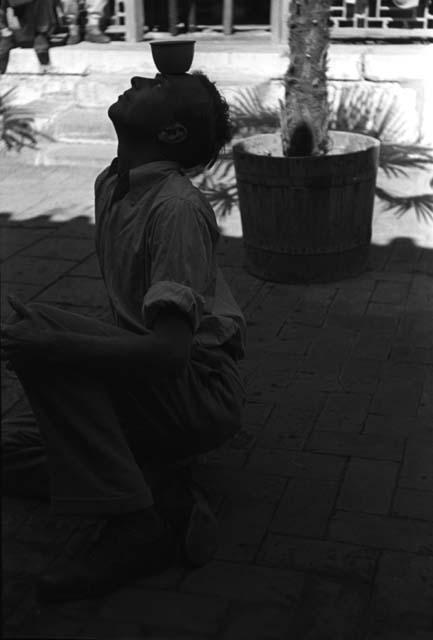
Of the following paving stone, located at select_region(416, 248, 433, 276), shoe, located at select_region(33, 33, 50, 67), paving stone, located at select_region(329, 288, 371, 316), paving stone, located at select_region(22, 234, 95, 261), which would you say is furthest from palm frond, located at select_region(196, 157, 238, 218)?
shoe, located at select_region(33, 33, 50, 67)

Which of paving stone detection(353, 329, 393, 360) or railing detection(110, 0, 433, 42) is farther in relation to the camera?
railing detection(110, 0, 433, 42)

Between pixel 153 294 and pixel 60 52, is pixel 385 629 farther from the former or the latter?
pixel 60 52

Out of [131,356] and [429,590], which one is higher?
[131,356]

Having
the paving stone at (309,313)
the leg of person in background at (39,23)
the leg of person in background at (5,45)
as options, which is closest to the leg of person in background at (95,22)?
the leg of person in background at (39,23)

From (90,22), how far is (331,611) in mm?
8046

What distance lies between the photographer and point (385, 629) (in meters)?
2.71

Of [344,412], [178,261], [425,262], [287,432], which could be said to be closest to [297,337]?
[344,412]

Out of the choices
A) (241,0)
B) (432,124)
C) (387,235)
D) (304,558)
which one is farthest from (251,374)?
(241,0)

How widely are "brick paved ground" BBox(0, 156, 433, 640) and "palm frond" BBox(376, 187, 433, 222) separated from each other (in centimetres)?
91

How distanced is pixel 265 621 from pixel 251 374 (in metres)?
1.82

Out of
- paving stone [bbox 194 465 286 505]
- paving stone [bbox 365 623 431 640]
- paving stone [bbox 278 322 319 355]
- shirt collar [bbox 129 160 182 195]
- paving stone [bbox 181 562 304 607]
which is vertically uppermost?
shirt collar [bbox 129 160 182 195]

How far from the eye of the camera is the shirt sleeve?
261 cm

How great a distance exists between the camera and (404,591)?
288 cm

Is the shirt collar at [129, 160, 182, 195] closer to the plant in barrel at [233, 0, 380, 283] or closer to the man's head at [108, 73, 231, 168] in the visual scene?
the man's head at [108, 73, 231, 168]
